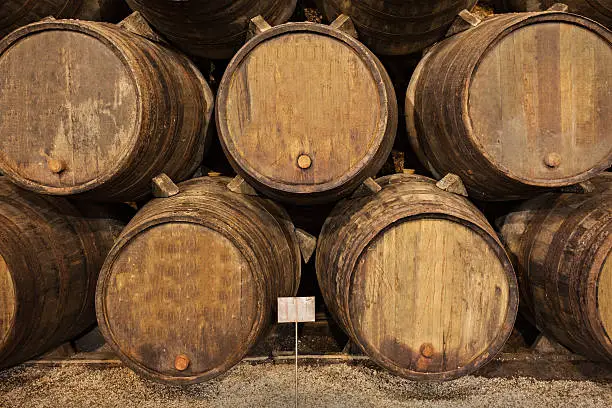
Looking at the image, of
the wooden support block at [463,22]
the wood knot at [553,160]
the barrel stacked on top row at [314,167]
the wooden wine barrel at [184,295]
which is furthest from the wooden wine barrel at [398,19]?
the wooden wine barrel at [184,295]

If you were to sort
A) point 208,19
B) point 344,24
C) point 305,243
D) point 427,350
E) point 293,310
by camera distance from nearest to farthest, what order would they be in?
point 427,350 → point 293,310 → point 208,19 → point 344,24 → point 305,243

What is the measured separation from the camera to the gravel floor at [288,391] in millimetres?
2230

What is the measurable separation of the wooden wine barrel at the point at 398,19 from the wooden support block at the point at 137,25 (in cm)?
103

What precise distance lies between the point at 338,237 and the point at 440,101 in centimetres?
86

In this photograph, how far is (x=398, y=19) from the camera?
213 centimetres

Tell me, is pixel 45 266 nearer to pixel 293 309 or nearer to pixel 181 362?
pixel 181 362

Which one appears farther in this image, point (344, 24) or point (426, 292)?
point (344, 24)

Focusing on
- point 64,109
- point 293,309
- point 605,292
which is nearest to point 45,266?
point 64,109

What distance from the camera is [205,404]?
A: 2.22 m

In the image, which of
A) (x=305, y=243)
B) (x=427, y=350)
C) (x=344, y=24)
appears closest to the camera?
(x=427, y=350)

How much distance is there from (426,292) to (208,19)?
1745 millimetres

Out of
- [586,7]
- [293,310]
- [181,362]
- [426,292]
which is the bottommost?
[181,362]

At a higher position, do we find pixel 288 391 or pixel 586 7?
pixel 586 7

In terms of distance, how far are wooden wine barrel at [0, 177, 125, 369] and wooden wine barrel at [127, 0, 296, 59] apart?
3.78ft
